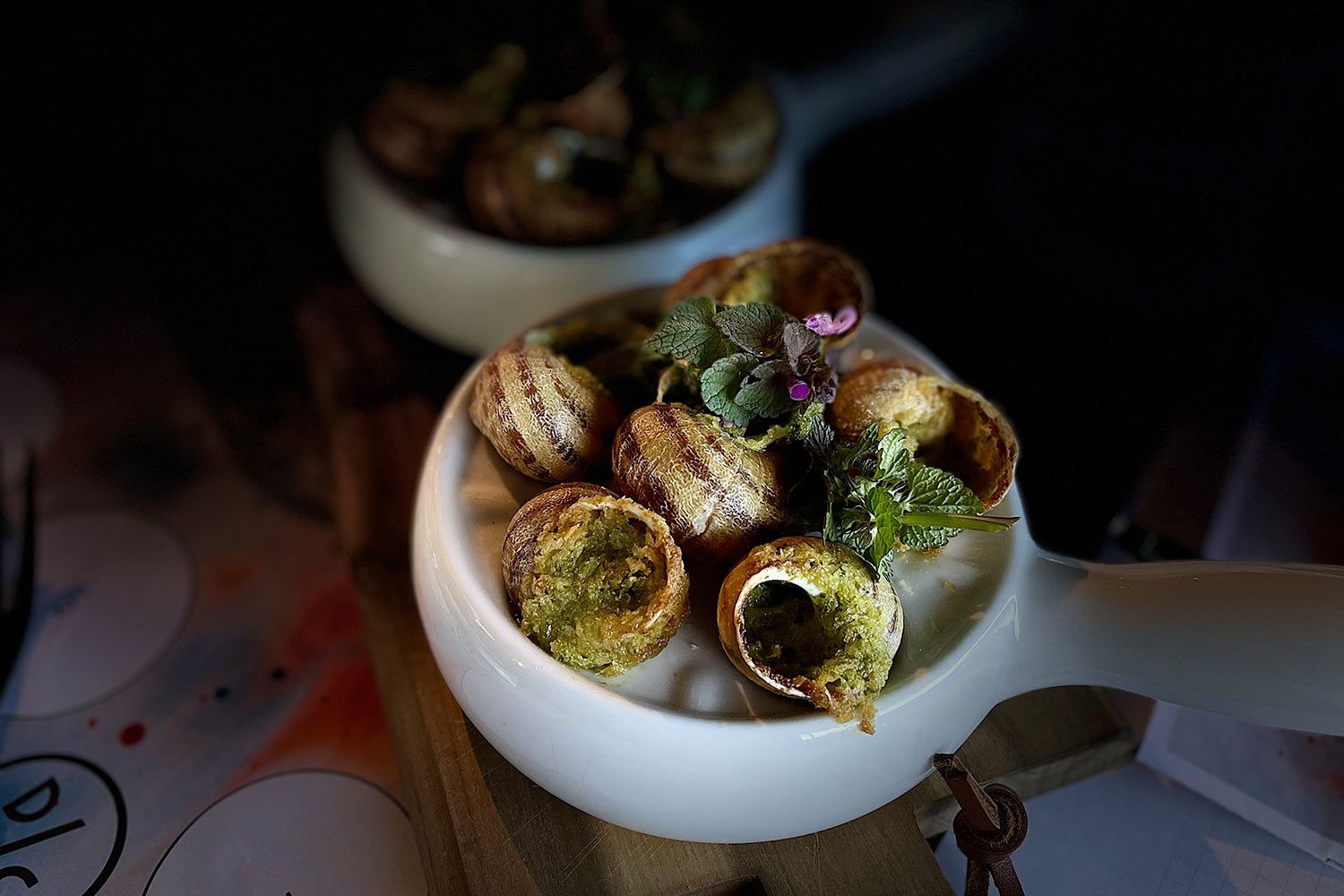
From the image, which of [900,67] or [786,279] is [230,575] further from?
[900,67]

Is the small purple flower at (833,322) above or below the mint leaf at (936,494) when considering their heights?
above

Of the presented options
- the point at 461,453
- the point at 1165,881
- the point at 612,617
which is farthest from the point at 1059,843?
the point at 461,453

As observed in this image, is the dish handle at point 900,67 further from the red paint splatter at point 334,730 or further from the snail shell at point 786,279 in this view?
the red paint splatter at point 334,730

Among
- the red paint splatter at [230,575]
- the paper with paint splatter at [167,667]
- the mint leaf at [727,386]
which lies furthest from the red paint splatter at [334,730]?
the mint leaf at [727,386]

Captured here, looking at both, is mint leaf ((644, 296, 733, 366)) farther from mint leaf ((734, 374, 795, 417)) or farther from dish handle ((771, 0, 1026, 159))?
dish handle ((771, 0, 1026, 159))

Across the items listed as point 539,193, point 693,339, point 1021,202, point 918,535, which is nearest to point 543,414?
point 693,339

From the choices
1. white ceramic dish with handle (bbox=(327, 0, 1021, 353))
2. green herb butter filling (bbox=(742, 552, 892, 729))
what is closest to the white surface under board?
green herb butter filling (bbox=(742, 552, 892, 729))
